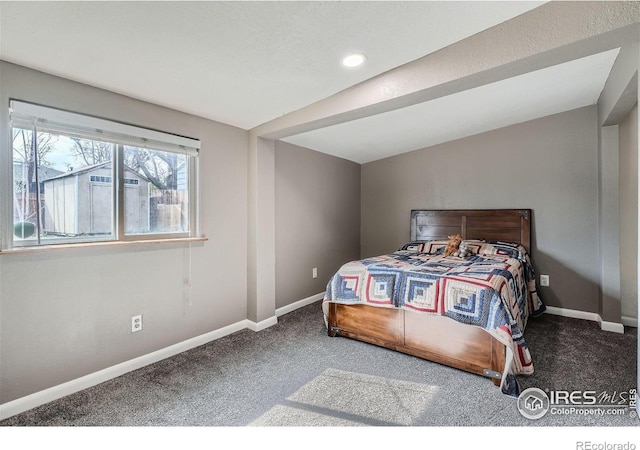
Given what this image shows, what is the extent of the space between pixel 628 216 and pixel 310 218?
3237 millimetres

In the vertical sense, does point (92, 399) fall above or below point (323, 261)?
below

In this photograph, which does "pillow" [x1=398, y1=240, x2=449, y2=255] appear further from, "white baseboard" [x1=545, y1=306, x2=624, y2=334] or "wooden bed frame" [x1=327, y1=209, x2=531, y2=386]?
"white baseboard" [x1=545, y1=306, x2=624, y2=334]

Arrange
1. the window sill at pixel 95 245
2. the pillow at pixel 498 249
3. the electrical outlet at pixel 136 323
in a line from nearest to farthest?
the window sill at pixel 95 245 < the electrical outlet at pixel 136 323 < the pillow at pixel 498 249

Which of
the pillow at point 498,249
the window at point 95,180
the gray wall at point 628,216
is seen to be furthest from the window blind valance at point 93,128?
the gray wall at point 628,216

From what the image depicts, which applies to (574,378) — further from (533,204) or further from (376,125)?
(376,125)

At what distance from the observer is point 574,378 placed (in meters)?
2.10

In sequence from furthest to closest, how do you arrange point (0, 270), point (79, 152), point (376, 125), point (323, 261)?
point (323, 261) → point (376, 125) → point (79, 152) → point (0, 270)

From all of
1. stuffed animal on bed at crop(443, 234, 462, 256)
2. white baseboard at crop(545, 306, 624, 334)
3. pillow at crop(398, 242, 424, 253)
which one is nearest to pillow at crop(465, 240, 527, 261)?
stuffed animal on bed at crop(443, 234, 462, 256)

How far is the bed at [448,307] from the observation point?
2.05 metres

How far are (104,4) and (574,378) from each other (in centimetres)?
342

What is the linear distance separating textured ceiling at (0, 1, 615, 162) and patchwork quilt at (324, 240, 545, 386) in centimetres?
153

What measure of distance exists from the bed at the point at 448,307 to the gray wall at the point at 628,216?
2.44 feet

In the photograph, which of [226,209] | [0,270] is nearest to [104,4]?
[0,270]

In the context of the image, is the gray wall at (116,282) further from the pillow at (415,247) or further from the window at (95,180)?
the pillow at (415,247)
